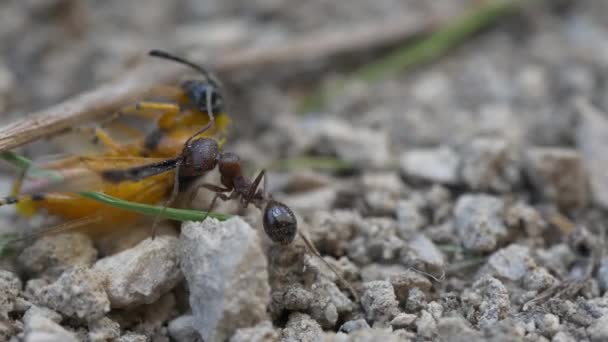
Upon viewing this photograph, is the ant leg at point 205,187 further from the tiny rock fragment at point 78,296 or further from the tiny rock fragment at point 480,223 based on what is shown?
the tiny rock fragment at point 480,223

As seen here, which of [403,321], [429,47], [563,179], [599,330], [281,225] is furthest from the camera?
[429,47]

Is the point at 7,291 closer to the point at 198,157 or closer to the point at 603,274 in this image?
the point at 198,157

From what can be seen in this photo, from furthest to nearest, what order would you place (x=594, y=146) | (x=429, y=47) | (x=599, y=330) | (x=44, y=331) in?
(x=429, y=47), (x=594, y=146), (x=599, y=330), (x=44, y=331)

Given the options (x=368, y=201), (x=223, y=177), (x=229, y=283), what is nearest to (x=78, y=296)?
(x=229, y=283)

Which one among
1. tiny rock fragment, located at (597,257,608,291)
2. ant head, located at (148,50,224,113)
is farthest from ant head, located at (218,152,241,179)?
tiny rock fragment, located at (597,257,608,291)

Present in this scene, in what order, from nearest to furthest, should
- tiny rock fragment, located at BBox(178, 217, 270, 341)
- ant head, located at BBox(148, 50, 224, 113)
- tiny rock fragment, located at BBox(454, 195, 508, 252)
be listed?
1. tiny rock fragment, located at BBox(178, 217, 270, 341)
2. tiny rock fragment, located at BBox(454, 195, 508, 252)
3. ant head, located at BBox(148, 50, 224, 113)

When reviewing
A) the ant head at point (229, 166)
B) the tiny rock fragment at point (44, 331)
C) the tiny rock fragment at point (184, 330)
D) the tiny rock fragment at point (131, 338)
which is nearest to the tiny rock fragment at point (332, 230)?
the ant head at point (229, 166)

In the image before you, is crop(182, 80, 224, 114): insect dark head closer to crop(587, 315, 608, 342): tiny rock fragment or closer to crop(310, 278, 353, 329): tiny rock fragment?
crop(310, 278, 353, 329): tiny rock fragment
